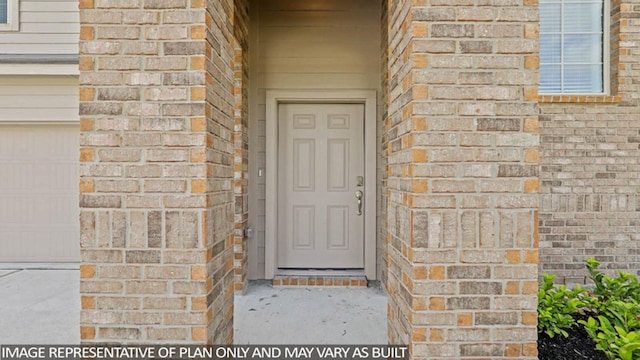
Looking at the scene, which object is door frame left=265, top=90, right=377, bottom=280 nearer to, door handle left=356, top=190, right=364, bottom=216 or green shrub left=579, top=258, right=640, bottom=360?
door handle left=356, top=190, right=364, bottom=216

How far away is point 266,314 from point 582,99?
340 cm

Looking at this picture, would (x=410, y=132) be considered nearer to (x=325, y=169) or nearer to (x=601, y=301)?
(x=601, y=301)

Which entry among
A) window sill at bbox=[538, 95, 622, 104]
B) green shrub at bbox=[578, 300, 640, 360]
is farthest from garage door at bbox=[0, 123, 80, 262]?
window sill at bbox=[538, 95, 622, 104]

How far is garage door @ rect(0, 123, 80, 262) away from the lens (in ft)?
14.5

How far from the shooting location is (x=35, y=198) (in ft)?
14.5

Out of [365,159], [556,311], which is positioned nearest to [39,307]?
[365,159]

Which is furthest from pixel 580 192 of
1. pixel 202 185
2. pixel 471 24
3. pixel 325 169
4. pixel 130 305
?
pixel 130 305

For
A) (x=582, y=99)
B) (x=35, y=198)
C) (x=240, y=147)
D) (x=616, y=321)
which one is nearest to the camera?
(x=616, y=321)

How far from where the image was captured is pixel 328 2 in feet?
11.8

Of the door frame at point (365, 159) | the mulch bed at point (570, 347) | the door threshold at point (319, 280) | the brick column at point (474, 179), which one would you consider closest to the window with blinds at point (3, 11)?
the door frame at point (365, 159)

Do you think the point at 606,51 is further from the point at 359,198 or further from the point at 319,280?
the point at 319,280

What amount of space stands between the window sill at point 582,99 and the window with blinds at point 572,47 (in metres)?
0.18

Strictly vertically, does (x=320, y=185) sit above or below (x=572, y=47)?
below

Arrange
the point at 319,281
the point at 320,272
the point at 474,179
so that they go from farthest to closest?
the point at 320,272 → the point at 319,281 → the point at 474,179
